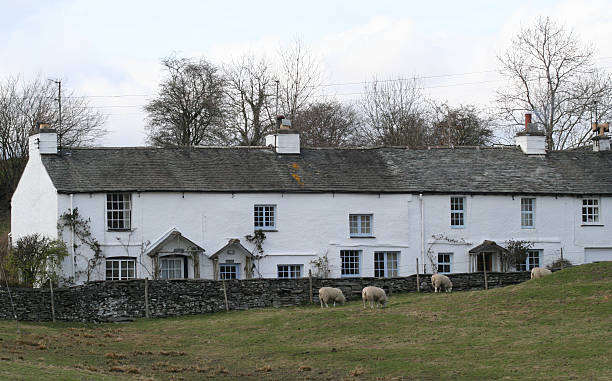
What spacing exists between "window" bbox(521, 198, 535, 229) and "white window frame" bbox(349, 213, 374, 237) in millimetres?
7991

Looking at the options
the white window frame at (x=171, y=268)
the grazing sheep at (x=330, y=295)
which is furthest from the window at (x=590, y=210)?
the white window frame at (x=171, y=268)

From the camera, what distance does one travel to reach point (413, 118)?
257 ft

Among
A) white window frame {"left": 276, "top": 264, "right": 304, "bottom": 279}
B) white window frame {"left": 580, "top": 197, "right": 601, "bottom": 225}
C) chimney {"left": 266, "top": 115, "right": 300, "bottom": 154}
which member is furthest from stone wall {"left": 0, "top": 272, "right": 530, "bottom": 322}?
white window frame {"left": 580, "top": 197, "right": 601, "bottom": 225}

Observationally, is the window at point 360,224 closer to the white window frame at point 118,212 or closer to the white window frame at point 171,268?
the white window frame at point 171,268

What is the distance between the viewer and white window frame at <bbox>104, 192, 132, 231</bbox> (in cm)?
4312

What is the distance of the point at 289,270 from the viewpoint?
45.2 meters

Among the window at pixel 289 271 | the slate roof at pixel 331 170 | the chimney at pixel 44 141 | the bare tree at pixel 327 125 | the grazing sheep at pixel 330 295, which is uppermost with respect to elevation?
the bare tree at pixel 327 125

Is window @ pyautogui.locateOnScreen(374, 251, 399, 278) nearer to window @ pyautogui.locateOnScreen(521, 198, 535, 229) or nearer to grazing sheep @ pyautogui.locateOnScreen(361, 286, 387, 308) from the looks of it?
window @ pyautogui.locateOnScreen(521, 198, 535, 229)

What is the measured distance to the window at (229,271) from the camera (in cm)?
4428

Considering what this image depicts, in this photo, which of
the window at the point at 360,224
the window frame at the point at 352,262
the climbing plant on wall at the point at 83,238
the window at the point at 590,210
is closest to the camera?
the climbing plant on wall at the point at 83,238

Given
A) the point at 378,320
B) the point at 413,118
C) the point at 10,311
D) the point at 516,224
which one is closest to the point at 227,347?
the point at 378,320

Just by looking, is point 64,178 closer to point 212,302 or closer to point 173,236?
point 173,236

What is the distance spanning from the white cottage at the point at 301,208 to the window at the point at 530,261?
7cm

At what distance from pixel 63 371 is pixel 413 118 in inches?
2314
